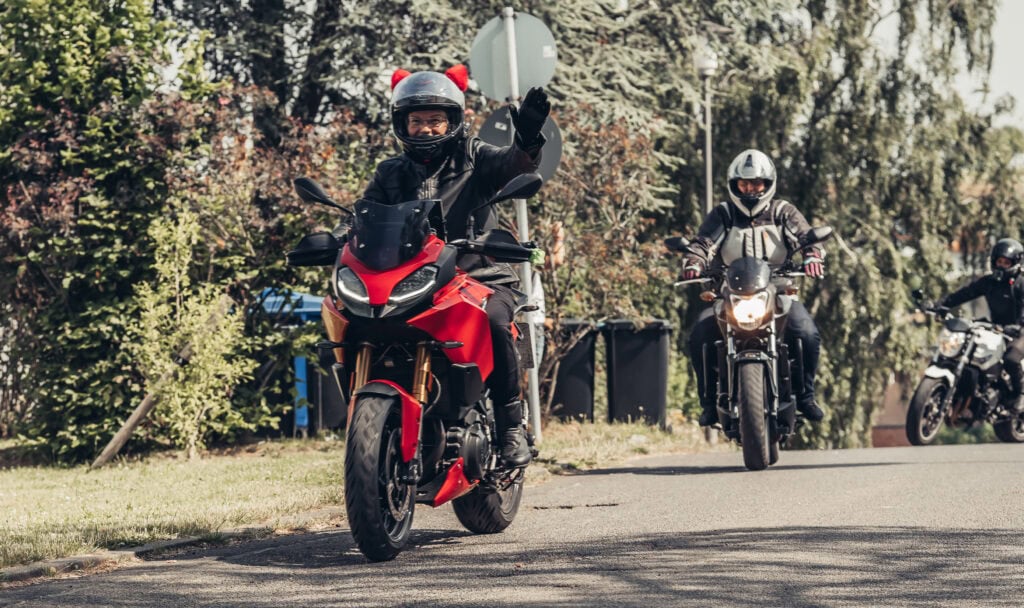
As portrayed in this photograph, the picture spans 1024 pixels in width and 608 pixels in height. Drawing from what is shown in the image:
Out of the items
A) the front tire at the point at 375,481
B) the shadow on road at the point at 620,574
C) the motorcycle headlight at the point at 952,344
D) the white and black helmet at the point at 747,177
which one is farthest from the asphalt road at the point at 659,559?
the motorcycle headlight at the point at 952,344

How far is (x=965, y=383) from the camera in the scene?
48.6ft

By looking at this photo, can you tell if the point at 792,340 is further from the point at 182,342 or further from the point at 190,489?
the point at 182,342

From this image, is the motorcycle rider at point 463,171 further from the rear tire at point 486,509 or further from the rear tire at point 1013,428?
the rear tire at point 1013,428

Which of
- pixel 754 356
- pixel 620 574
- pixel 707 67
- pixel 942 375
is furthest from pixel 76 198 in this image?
pixel 707 67

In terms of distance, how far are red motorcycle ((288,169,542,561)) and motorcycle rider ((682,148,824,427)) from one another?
427 centimetres

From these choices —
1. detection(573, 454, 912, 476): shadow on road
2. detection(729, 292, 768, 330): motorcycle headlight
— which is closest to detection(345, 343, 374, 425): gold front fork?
detection(729, 292, 768, 330): motorcycle headlight

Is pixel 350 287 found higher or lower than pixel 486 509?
higher

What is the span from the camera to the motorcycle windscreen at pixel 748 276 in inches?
406

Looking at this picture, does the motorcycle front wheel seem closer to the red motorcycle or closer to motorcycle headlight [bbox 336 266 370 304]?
the red motorcycle

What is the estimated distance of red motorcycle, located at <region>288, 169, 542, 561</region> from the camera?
6184mm

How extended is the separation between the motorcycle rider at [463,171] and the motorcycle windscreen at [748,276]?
3349 millimetres

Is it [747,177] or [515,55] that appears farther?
[515,55]

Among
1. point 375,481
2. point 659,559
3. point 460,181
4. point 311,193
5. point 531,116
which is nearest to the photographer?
point 375,481

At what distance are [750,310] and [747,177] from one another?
1.02 metres
